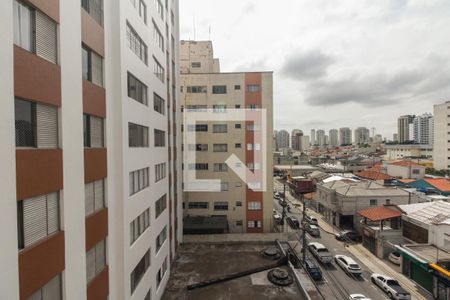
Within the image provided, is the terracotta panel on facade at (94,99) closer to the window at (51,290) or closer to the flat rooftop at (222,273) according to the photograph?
the window at (51,290)

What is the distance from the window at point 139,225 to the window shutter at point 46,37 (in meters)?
8.62

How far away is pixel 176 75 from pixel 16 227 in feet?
72.8

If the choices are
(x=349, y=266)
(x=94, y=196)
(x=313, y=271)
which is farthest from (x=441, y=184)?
(x=94, y=196)

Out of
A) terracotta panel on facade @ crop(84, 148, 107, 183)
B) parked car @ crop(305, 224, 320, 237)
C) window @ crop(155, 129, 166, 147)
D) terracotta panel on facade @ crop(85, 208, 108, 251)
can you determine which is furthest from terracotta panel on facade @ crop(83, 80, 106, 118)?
parked car @ crop(305, 224, 320, 237)

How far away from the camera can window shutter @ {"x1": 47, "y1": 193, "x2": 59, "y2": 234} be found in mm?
6930

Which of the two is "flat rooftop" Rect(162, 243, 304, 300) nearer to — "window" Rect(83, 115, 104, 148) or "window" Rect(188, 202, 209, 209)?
"window" Rect(188, 202, 209, 209)

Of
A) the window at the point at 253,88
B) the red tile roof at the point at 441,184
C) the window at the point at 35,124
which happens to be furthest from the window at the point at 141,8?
the red tile roof at the point at 441,184

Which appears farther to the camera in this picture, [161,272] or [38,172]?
[161,272]

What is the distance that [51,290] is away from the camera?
696cm

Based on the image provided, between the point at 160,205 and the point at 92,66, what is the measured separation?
11742mm

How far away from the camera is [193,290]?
18250 millimetres

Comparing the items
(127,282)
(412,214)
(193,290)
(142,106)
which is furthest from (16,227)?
(412,214)

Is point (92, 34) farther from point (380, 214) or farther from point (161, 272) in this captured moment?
point (380, 214)

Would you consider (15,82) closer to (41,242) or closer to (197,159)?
(41,242)
